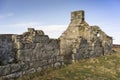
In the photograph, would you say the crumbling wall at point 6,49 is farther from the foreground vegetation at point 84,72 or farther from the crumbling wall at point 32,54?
the foreground vegetation at point 84,72

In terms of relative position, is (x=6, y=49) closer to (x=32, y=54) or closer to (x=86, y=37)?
(x=32, y=54)

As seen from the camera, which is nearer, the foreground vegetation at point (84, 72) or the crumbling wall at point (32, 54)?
the crumbling wall at point (32, 54)

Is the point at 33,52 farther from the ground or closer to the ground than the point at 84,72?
farther from the ground

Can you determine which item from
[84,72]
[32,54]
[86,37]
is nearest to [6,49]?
[32,54]

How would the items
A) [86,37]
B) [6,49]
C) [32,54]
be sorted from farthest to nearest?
[86,37] < [32,54] < [6,49]

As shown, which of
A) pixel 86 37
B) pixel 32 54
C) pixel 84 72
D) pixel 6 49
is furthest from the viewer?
pixel 86 37

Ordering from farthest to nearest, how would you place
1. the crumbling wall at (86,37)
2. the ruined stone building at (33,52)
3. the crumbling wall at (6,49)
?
1. the crumbling wall at (86,37)
2. the ruined stone building at (33,52)
3. the crumbling wall at (6,49)

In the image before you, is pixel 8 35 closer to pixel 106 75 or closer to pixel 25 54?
pixel 25 54

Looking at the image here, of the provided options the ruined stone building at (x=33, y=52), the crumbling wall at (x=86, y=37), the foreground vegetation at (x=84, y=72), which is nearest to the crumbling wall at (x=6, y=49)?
the ruined stone building at (x=33, y=52)

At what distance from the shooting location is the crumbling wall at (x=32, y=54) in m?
10.7

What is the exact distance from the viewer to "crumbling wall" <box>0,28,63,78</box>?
421 inches

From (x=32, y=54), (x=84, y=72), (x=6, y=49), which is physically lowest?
(x=84, y=72)

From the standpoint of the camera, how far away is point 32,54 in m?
11.9

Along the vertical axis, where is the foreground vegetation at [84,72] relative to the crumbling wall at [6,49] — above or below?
below
